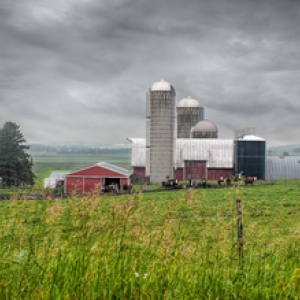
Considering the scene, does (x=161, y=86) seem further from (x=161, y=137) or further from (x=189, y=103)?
(x=189, y=103)

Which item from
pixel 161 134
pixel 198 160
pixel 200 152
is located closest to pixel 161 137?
pixel 161 134

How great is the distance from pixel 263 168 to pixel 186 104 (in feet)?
64.5

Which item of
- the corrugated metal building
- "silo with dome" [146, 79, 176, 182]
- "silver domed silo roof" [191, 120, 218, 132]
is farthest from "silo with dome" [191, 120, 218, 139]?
"silo with dome" [146, 79, 176, 182]

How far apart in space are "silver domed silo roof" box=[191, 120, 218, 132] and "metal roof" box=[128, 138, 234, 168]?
16.2 ft

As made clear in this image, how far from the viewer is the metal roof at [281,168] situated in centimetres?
4453

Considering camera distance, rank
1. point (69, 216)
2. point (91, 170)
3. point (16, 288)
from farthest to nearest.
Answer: point (91, 170), point (69, 216), point (16, 288)

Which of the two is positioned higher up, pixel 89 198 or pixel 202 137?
pixel 202 137

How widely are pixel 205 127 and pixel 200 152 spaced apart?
7610mm

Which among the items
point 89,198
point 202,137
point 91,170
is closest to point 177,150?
point 202,137

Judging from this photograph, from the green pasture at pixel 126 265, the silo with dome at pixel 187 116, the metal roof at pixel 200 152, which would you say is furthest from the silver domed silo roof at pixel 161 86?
the green pasture at pixel 126 265

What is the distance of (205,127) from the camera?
170ft

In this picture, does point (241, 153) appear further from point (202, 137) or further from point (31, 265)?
point (31, 265)

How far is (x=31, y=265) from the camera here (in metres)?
4.26

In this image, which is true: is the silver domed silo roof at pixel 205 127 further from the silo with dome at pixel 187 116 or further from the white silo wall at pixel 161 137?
the white silo wall at pixel 161 137
